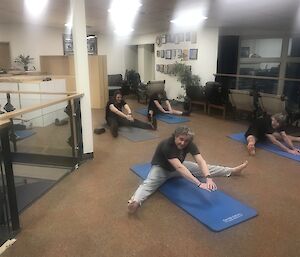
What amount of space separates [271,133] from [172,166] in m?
2.31

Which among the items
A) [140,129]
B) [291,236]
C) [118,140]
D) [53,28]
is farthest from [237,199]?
[53,28]

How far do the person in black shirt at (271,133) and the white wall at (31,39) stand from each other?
22.9 feet

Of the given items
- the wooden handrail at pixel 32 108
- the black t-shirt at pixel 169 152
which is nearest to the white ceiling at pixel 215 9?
the wooden handrail at pixel 32 108

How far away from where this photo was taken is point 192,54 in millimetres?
8109

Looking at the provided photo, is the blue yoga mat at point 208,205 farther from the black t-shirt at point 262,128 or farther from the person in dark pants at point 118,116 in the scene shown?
the person in dark pants at point 118,116

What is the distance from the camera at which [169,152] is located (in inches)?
110

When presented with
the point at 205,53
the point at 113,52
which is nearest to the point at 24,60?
the point at 113,52

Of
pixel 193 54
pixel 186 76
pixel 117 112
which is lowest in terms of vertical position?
pixel 117 112

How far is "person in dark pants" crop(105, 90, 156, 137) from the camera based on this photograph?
17.5 feet

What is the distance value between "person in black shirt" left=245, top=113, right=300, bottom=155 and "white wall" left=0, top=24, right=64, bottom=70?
275 inches

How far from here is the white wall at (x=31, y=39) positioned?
8.39 m

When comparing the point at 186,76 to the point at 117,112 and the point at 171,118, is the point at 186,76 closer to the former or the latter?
the point at 171,118

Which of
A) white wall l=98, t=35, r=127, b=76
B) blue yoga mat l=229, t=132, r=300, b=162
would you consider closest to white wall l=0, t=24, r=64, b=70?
white wall l=98, t=35, r=127, b=76

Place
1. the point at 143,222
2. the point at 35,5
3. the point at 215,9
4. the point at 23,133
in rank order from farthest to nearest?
the point at 35,5 < the point at 215,9 < the point at 23,133 < the point at 143,222
